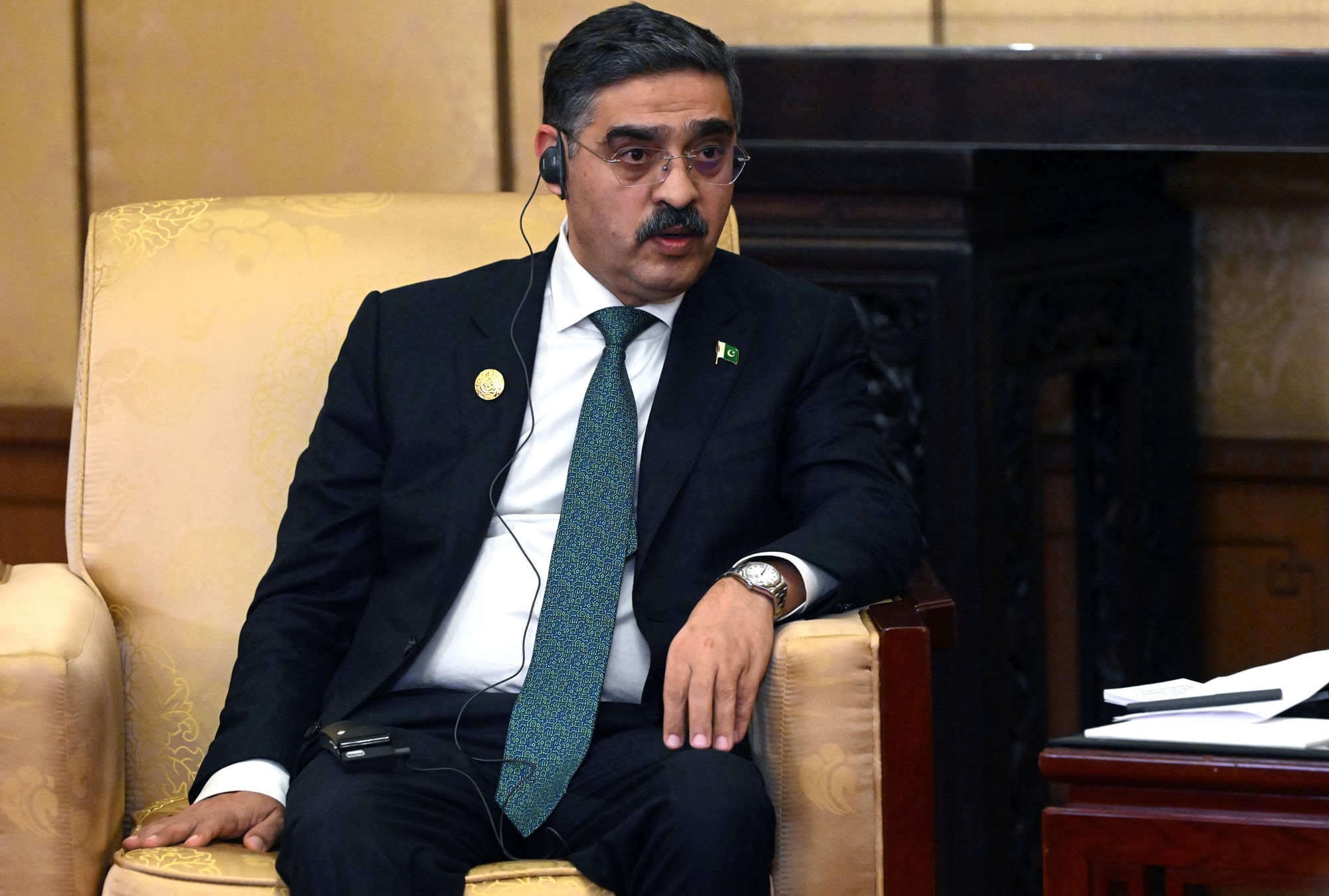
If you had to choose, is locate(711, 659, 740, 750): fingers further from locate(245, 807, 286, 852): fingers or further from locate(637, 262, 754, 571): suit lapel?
locate(245, 807, 286, 852): fingers

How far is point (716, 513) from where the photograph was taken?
1.74 meters

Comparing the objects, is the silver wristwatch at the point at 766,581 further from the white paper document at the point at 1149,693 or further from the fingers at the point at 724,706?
the white paper document at the point at 1149,693

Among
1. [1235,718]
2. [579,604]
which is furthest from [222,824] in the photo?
[1235,718]

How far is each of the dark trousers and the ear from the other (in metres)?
0.66

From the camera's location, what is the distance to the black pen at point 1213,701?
4.34 ft

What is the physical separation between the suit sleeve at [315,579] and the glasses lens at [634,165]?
385 millimetres

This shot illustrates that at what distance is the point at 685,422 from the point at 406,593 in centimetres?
39

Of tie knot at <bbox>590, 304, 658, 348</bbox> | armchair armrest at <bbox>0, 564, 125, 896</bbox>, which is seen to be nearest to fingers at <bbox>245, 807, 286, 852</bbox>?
armchair armrest at <bbox>0, 564, 125, 896</bbox>

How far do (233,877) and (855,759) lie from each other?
2.05 feet

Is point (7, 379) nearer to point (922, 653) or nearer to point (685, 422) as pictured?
point (685, 422)

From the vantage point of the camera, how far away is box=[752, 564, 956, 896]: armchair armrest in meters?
1.48

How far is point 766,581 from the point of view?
1.57 metres

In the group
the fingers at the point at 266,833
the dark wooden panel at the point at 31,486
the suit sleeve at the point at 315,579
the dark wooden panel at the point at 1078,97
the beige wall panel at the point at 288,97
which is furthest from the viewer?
the dark wooden panel at the point at 31,486

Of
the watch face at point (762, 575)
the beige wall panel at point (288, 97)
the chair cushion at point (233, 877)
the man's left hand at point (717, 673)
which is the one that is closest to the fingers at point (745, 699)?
the man's left hand at point (717, 673)
